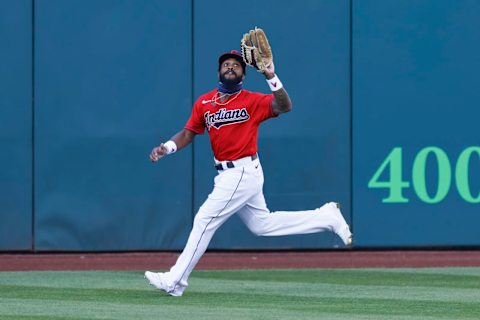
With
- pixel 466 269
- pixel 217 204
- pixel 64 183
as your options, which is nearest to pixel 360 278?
pixel 466 269

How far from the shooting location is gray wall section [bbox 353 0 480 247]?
1496 centimetres

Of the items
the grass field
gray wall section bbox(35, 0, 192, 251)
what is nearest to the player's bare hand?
the grass field

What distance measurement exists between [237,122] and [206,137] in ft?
14.3

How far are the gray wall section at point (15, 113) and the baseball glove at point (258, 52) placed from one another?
15.8ft

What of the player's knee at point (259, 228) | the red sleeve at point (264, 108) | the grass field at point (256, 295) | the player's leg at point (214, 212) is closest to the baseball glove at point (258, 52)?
the red sleeve at point (264, 108)

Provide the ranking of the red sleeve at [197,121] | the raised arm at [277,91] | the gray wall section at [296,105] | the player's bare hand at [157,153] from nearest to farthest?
the raised arm at [277,91] < the player's bare hand at [157,153] < the red sleeve at [197,121] < the gray wall section at [296,105]

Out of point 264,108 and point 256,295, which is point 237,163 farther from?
point 256,295

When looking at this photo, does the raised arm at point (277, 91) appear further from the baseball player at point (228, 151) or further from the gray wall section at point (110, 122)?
the gray wall section at point (110, 122)

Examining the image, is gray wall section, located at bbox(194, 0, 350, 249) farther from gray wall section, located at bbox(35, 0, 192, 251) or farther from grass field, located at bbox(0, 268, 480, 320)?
grass field, located at bbox(0, 268, 480, 320)

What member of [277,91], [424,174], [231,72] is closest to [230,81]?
[231,72]

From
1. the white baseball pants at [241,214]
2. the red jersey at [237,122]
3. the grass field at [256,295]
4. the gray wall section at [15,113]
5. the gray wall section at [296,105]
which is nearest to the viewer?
the grass field at [256,295]

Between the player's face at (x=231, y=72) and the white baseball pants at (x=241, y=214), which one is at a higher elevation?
the player's face at (x=231, y=72)

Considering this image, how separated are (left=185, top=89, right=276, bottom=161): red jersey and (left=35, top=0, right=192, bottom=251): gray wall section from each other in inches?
165

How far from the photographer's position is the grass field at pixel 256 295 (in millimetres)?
9102
